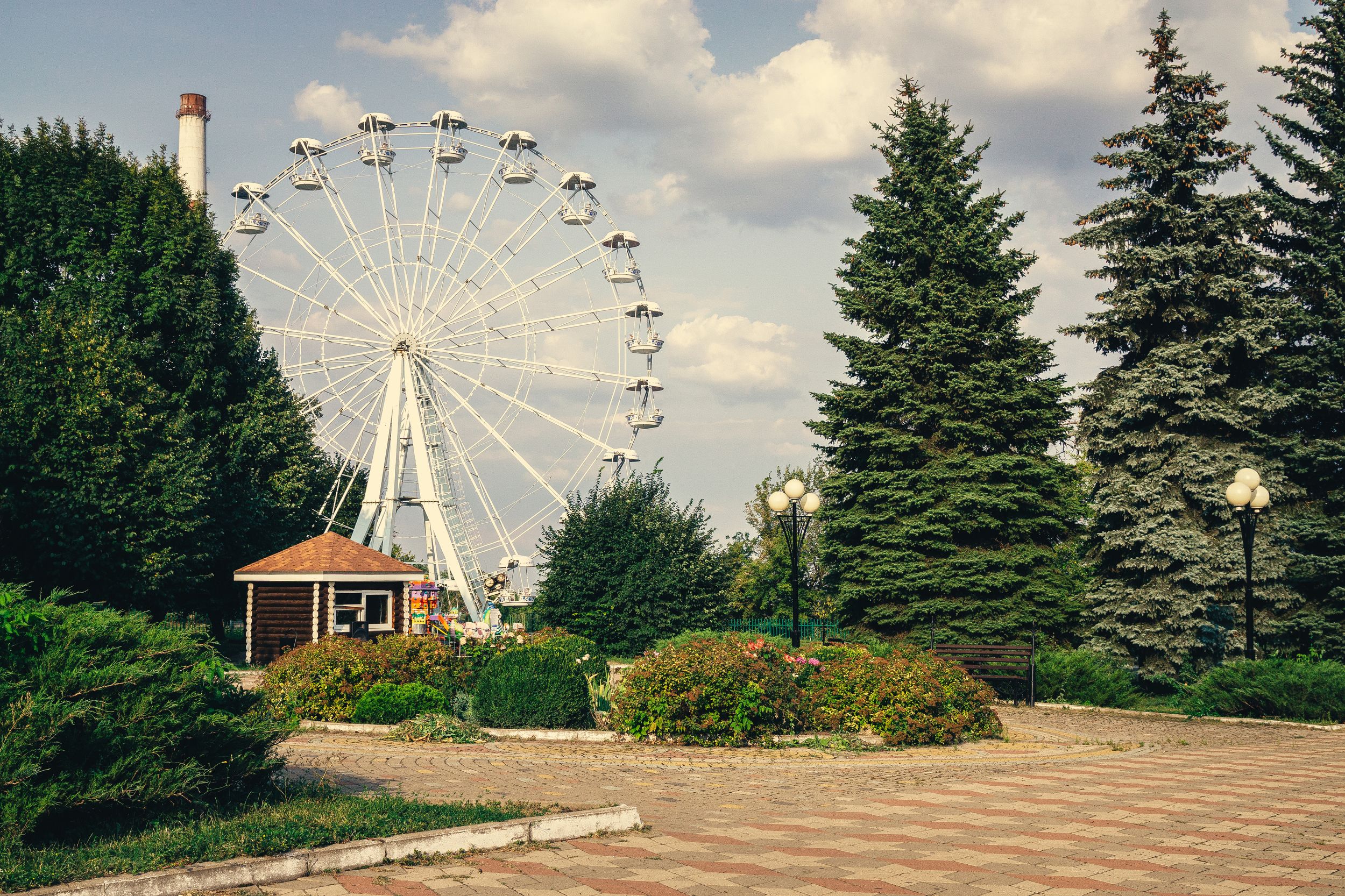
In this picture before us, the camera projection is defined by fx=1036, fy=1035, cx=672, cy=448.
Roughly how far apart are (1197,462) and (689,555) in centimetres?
1215

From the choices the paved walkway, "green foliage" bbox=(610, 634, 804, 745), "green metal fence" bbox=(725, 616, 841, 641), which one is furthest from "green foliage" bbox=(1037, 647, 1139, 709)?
"green metal fence" bbox=(725, 616, 841, 641)

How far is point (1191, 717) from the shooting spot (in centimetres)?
1819

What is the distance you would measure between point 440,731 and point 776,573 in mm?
30519

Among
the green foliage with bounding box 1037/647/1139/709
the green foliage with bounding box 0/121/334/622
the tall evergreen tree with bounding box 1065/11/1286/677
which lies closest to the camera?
the green foliage with bounding box 1037/647/1139/709

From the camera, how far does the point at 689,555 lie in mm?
27094

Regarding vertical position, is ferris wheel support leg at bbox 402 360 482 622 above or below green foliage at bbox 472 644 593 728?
above

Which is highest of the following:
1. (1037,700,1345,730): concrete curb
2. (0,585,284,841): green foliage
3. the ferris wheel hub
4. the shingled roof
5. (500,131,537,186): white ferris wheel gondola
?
(500,131,537,186): white ferris wheel gondola

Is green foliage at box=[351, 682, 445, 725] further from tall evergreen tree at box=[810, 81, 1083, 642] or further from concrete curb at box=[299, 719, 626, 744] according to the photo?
tall evergreen tree at box=[810, 81, 1083, 642]

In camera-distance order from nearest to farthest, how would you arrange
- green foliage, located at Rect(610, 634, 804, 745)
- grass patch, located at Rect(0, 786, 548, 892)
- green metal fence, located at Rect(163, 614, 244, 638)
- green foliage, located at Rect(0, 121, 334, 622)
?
1. grass patch, located at Rect(0, 786, 548, 892)
2. green metal fence, located at Rect(163, 614, 244, 638)
3. green foliage, located at Rect(610, 634, 804, 745)
4. green foliage, located at Rect(0, 121, 334, 622)

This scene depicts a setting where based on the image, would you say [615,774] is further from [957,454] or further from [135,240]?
[135,240]

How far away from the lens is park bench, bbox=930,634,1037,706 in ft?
61.2

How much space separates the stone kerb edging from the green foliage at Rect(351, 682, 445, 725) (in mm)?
6953

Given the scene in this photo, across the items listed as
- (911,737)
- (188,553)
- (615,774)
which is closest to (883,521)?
(911,737)

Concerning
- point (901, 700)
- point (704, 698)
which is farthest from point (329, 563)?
point (901, 700)
